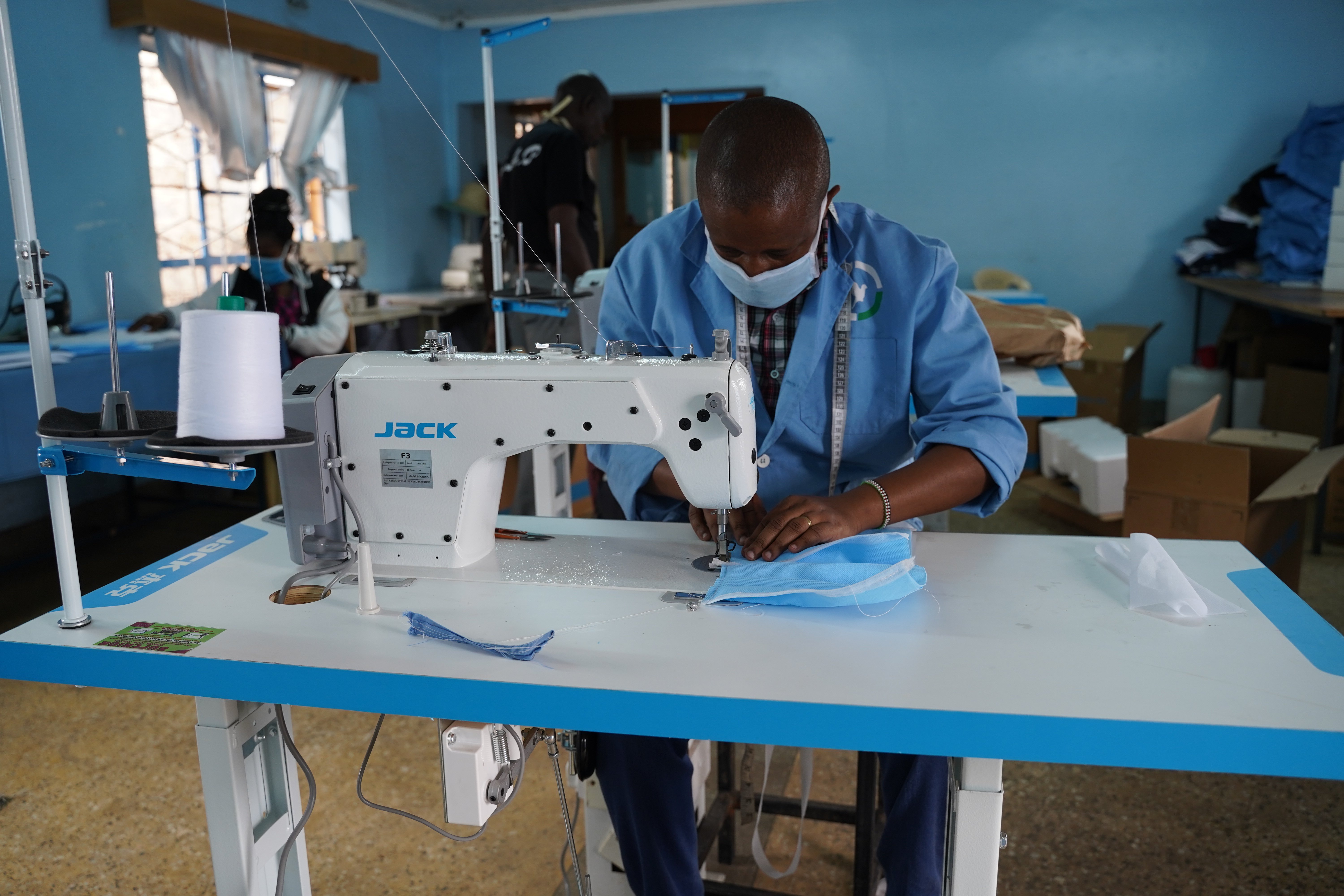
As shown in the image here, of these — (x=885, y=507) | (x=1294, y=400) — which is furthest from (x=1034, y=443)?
(x=885, y=507)

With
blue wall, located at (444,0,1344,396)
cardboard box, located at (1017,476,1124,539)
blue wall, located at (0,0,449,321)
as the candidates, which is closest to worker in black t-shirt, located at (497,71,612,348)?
blue wall, located at (0,0,449,321)

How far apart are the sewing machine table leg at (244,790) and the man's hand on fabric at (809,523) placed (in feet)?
2.02

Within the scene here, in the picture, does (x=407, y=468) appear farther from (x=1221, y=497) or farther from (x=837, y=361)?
(x=1221, y=497)

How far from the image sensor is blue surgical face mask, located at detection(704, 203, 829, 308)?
135 centimetres

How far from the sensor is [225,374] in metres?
0.98

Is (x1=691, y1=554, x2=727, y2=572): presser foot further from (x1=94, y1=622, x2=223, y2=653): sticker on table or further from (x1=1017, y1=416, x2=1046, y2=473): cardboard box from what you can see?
(x1=1017, y1=416, x2=1046, y2=473): cardboard box

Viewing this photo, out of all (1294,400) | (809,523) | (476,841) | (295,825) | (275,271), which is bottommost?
(476,841)

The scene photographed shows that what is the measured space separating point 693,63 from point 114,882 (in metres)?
5.47

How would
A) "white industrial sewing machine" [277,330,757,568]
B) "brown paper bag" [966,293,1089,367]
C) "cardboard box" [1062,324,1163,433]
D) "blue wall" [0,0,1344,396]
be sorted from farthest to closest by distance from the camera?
"blue wall" [0,0,1344,396], "cardboard box" [1062,324,1163,433], "brown paper bag" [966,293,1089,367], "white industrial sewing machine" [277,330,757,568]

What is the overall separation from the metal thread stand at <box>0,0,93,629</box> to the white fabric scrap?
3.95ft

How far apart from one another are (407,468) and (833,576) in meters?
0.55

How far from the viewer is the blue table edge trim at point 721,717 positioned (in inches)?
33.7

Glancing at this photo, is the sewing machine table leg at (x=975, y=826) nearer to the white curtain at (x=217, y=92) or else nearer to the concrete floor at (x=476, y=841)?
the concrete floor at (x=476, y=841)

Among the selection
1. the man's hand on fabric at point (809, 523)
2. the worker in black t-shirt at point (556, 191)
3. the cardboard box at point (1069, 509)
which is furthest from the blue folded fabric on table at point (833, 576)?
the cardboard box at point (1069, 509)
